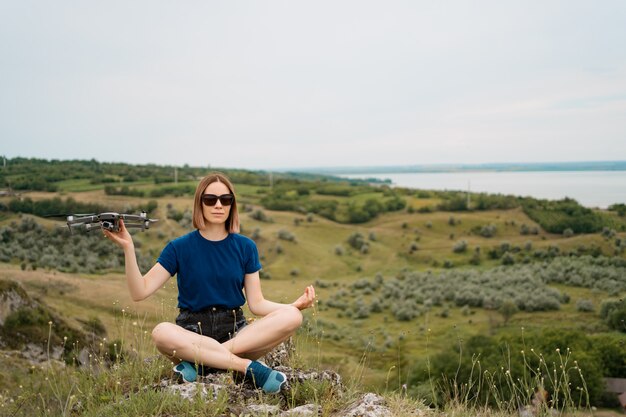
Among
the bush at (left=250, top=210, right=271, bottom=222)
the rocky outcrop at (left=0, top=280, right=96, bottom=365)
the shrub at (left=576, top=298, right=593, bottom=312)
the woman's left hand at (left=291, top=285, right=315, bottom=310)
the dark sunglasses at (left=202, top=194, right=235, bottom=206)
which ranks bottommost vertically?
the shrub at (left=576, top=298, right=593, bottom=312)

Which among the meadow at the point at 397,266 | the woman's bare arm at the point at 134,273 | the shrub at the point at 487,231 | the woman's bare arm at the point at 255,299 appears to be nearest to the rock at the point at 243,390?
the woman's bare arm at the point at 255,299

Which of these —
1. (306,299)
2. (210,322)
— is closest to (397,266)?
(306,299)

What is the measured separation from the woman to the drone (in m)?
0.09

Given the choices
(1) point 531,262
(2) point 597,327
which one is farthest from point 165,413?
(1) point 531,262

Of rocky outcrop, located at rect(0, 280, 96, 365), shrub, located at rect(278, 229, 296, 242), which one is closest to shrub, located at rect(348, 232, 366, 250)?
shrub, located at rect(278, 229, 296, 242)

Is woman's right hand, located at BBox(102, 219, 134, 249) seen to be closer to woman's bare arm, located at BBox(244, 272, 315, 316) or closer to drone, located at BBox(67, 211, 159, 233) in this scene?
drone, located at BBox(67, 211, 159, 233)

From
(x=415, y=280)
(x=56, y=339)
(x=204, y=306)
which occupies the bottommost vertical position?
(x=415, y=280)

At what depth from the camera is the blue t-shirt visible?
540 centimetres

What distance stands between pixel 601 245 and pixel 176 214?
70.4 m

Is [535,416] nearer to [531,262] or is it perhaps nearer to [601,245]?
[531,262]

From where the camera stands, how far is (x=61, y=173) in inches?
1843

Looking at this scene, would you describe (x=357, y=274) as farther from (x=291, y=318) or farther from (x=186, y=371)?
(x=186, y=371)

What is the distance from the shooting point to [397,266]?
3607 inches

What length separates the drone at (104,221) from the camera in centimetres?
469
